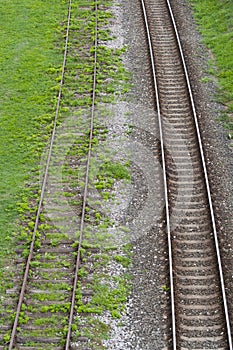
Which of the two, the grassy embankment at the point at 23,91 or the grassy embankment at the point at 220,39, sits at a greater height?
the grassy embankment at the point at 220,39

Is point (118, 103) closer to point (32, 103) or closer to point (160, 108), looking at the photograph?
point (160, 108)

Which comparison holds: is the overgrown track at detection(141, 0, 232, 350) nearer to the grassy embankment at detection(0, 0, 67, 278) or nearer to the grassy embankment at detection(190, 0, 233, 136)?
the grassy embankment at detection(190, 0, 233, 136)

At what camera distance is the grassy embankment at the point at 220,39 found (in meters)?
25.1

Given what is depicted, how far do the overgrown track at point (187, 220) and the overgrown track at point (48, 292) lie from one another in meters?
2.51

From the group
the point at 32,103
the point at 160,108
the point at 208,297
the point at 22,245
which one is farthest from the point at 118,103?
the point at 208,297

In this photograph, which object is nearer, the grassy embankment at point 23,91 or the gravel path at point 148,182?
the gravel path at point 148,182

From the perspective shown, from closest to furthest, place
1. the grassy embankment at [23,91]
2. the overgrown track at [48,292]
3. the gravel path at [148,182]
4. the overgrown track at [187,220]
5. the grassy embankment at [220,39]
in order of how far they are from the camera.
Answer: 1. the overgrown track at [48,292]
2. the overgrown track at [187,220]
3. the gravel path at [148,182]
4. the grassy embankment at [23,91]
5. the grassy embankment at [220,39]

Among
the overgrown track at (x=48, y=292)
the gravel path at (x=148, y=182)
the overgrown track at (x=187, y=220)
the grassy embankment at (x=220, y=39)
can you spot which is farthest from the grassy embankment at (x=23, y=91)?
the grassy embankment at (x=220, y=39)

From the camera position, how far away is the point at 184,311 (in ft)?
52.9

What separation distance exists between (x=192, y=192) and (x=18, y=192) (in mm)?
5414

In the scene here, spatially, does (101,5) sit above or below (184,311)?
above

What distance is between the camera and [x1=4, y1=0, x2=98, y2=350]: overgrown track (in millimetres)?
15430

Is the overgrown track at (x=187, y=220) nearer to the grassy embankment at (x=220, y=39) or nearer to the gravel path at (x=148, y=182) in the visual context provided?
the gravel path at (x=148, y=182)

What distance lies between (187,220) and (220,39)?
1273cm
